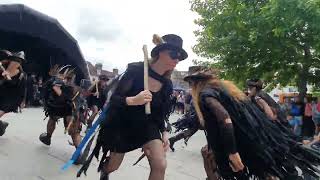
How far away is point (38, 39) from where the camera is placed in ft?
66.2

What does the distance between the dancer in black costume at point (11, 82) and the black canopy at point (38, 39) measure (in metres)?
11.3

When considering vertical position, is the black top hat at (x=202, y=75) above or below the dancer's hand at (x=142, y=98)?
above

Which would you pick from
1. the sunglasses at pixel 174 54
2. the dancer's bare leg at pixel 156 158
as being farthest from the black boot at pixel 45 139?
the sunglasses at pixel 174 54

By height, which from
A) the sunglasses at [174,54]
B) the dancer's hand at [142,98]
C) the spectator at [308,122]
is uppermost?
the sunglasses at [174,54]

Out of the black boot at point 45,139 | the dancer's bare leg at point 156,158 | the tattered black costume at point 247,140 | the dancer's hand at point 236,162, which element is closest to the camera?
the dancer's hand at point 236,162

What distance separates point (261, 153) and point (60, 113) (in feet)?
15.2

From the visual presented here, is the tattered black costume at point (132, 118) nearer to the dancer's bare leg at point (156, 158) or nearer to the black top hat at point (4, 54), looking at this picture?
the dancer's bare leg at point (156, 158)

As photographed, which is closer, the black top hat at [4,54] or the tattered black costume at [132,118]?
the tattered black costume at [132,118]

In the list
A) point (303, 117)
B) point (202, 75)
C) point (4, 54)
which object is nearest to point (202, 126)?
point (202, 75)

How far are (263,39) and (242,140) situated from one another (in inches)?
427

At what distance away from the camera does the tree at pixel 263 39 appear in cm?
1246

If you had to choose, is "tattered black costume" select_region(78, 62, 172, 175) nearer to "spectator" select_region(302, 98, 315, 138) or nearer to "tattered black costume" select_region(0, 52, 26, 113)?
"tattered black costume" select_region(0, 52, 26, 113)

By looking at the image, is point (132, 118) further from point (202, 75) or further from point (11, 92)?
point (11, 92)

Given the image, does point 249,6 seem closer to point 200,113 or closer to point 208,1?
point 208,1
